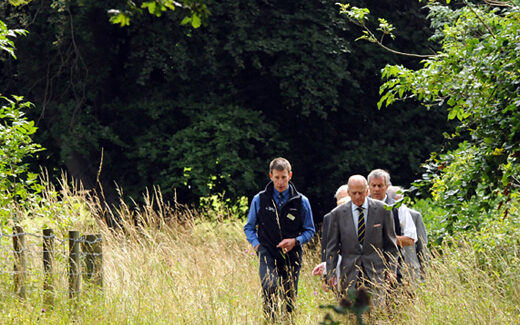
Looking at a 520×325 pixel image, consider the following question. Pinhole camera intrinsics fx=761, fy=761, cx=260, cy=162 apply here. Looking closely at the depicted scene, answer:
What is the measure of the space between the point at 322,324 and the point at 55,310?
541cm

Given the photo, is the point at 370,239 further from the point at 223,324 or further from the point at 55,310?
the point at 55,310

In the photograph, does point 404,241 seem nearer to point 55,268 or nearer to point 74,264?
point 74,264

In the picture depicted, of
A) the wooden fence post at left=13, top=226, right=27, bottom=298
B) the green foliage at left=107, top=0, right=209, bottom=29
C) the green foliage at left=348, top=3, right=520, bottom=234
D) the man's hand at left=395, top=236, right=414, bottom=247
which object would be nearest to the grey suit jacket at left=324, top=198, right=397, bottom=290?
the man's hand at left=395, top=236, right=414, bottom=247

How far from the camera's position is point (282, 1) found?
15.9m

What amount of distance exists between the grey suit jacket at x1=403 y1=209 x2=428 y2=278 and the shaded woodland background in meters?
6.85

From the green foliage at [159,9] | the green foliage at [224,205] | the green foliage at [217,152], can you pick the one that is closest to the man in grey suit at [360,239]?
the green foliage at [159,9]

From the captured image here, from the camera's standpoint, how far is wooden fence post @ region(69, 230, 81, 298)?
7.25 meters

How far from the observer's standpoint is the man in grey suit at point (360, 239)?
6711 millimetres

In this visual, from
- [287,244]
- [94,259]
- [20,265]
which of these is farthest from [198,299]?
[20,265]

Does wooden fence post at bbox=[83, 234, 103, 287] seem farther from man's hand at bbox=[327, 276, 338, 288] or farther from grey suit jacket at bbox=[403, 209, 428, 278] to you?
grey suit jacket at bbox=[403, 209, 428, 278]

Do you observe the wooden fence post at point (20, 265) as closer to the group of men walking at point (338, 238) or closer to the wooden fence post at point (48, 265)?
the wooden fence post at point (48, 265)

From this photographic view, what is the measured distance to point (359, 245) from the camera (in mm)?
6750

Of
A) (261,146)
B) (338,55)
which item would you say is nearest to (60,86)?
(261,146)

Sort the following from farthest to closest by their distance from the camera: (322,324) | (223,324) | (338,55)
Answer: (338,55)
(223,324)
(322,324)
